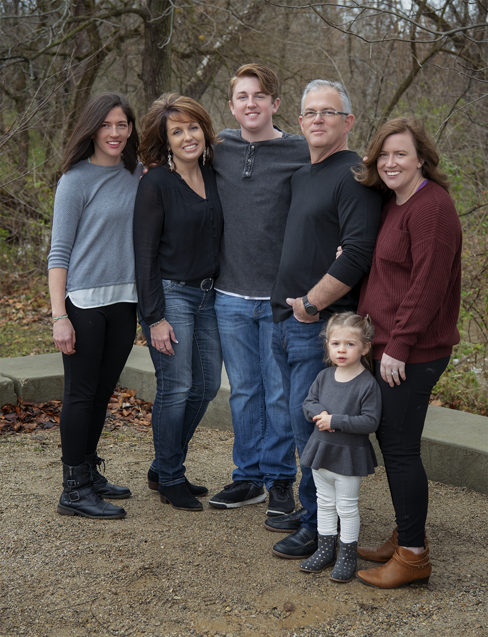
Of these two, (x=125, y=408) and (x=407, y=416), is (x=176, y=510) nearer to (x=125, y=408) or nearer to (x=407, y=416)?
(x=407, y=416)

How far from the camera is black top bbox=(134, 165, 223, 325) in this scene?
3211mm

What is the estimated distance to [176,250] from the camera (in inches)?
129

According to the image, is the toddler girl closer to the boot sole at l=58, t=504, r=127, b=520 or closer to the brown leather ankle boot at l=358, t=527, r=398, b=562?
the brown leather ankle boot at l=358, t=527, r=398, b=562

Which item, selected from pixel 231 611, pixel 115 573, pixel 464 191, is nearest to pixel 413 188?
pixel 231 611

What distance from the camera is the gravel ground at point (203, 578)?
2.48 m

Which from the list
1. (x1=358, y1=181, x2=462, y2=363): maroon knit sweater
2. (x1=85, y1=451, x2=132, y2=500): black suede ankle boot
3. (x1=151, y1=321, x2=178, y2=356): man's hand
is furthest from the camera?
(x1=85, y1=451, x2=132, y2=500): black suede ankle boot

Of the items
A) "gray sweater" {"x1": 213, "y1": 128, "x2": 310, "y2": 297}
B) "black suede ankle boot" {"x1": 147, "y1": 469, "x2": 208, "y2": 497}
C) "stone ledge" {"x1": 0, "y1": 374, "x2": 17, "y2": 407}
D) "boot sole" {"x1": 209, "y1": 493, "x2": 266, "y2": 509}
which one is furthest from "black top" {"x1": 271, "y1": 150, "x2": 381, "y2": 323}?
"stone ledge" {"x1": 0, "y1": 374, "x2": 17, "y2": 407}

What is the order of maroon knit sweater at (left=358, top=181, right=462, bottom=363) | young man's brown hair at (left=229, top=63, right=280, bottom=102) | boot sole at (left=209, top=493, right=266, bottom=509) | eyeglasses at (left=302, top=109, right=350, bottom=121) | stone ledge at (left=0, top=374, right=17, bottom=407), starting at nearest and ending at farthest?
maroon knit sweater at (left=358, top=181, right=462, bottom=363) < eyeglasses at (left=302, top=109, right=350, bottom=121) < young man's brown hair at (left=229, top=63, right=280, bottom=102) < boot sole at (left=209, top=493, right=266, bottom=509) < stone ledge at (left=0, top=374, right=17, bottom=407)

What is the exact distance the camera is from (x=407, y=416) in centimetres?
264

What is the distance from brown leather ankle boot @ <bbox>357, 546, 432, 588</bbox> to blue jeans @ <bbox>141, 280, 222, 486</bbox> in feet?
4.14

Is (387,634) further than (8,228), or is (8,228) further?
(8,228)

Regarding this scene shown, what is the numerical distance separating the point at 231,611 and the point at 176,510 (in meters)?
1.00

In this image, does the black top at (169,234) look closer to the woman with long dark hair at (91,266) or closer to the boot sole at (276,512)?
the woman with long dark hair at (91,266)

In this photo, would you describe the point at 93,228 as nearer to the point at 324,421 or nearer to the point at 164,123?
the point at 164,123
